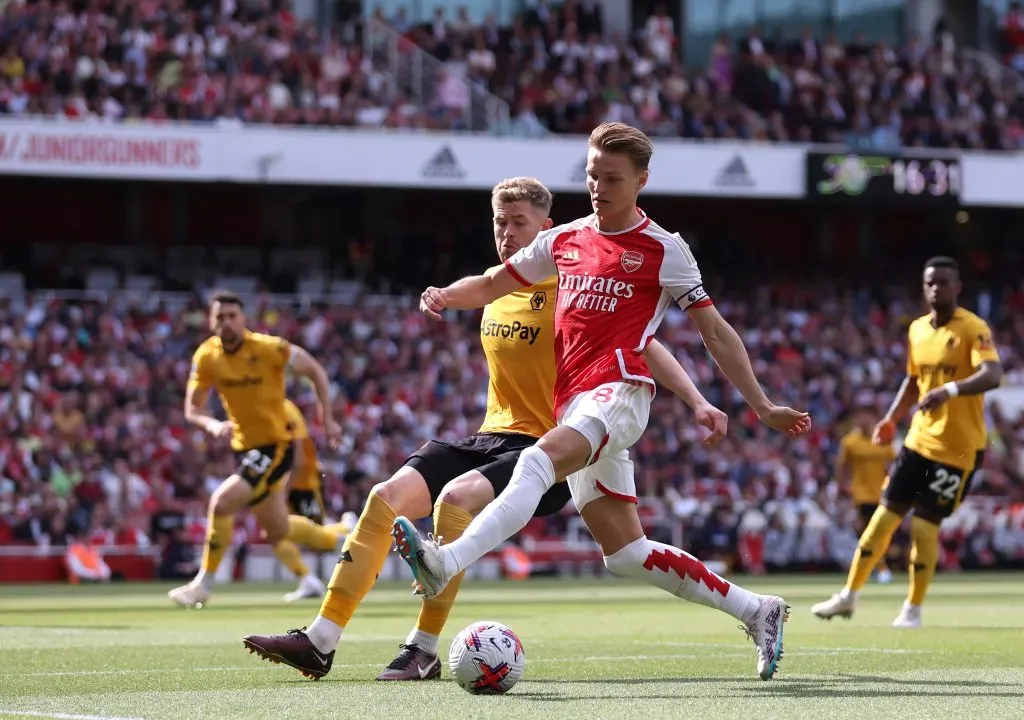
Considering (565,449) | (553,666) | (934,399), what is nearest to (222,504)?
(934,399)

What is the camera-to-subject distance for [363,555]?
7668mm

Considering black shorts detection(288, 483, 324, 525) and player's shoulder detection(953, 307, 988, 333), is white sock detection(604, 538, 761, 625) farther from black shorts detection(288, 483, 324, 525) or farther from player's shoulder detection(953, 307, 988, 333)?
black shorts detection(288, 483, 324, 525)

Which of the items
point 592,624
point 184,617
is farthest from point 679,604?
point 184,617

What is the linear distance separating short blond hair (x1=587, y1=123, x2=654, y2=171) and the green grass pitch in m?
2.21

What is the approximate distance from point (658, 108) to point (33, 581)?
52.2ft

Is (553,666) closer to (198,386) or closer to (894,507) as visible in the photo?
(894,507)

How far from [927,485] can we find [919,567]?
22.9 inches

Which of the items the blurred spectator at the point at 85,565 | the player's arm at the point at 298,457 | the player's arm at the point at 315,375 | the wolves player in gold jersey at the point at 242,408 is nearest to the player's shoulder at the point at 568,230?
the player's arm at the point at 315,375

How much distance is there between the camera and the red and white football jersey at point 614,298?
716cm

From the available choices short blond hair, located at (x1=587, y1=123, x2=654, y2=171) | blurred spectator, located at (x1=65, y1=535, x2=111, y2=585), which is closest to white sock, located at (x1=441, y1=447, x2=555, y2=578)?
short blond hair, located at (x1=587, y1=123, x2=654, y2=171)

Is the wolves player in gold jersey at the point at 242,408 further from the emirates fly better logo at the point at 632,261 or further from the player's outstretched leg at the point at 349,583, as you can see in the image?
the emirates fly better logo at the point at 632,261

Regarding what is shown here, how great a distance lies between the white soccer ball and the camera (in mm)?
7164

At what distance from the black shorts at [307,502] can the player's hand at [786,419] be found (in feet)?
36.2

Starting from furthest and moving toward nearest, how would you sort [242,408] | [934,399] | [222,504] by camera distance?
[242,408] → [222,504] → [934,399]
